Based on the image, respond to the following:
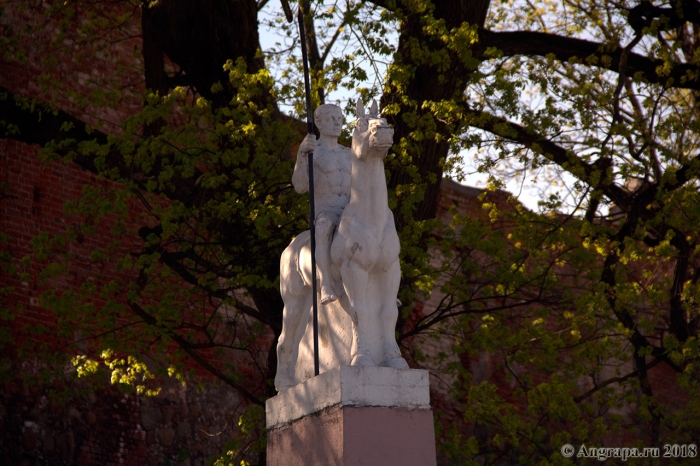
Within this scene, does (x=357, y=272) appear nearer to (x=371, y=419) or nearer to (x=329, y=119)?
(x=371, y=419)

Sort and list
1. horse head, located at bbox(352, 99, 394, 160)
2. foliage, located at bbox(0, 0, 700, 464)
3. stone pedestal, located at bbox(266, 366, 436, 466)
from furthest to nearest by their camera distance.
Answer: foliage, located at bbox(0, 0, 700, 464), horse head, located at bbox(352, 99, 394, 160), stone pedestal, located at bbox(266, 366, 436, 466)

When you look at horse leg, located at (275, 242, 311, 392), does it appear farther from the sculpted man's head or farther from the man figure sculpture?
the sculpted man's head

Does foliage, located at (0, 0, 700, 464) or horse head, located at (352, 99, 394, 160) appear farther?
foliage, located at (0, 0, 700, 464)

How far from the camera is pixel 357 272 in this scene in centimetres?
692

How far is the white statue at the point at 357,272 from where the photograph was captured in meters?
6.80

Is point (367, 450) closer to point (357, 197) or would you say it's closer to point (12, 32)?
point (357, 197)

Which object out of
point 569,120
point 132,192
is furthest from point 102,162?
point 569,120

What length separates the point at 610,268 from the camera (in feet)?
39.3

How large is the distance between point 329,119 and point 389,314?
169cm

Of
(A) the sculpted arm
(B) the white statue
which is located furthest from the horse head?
(A) the sculpted arm

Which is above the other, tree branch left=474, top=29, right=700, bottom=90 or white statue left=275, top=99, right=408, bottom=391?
tree branch left=474, top=29, right=700, bottom=90

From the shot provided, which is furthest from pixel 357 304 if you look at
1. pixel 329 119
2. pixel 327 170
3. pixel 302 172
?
pixel 329 119

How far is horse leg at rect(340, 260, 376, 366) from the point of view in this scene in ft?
22.3

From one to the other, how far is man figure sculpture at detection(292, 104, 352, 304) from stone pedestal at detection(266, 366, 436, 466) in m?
1.21
